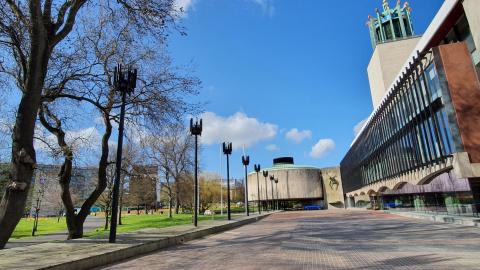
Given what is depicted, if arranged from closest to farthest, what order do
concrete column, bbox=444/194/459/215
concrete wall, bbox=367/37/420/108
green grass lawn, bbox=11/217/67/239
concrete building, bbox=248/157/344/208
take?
concrete column, bbox=444/194/459/215
green grass lawn, bbox=11/217/67/239
concrete wall, bbox=367/37/420/108
concrete building, bbox=248/157/344/208

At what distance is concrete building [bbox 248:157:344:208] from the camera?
9744 centimetres

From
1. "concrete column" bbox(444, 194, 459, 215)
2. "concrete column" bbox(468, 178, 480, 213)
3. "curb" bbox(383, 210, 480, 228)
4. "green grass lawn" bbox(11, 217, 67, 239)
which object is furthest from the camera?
"green grass lawn" bbox(11, 217, 67, 239)

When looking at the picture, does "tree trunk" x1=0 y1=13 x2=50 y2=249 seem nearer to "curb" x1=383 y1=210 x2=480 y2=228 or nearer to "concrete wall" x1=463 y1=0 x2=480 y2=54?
"curb" x1=383 y1=210 x2=480 y2=228

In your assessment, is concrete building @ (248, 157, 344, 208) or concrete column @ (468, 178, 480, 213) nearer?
concrete column @ (468, 178, 480, 213)

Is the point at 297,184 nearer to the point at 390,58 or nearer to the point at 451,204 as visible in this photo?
the point at 390,58

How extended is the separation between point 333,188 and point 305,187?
26.1ft

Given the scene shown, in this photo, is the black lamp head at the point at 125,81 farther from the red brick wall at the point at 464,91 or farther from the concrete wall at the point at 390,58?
the concrete wall at the point at 390,58

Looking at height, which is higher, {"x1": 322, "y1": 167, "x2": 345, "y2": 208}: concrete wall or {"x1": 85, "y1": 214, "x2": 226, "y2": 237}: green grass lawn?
{"x1": 322, "y1": 167, "x2": 345, "y2": 208}: concrete wall

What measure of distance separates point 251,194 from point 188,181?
175 ft

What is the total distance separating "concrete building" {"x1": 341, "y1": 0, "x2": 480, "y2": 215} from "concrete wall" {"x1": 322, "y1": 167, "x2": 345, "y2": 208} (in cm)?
5850

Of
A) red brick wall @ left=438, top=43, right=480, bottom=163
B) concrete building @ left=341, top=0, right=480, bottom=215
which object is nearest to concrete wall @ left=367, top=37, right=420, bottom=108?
concrete building @ left=341, top=0, right=480, bottom=215

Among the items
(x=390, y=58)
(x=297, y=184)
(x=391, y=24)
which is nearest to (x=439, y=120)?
(x=390, y=58)

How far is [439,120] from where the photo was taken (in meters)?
23.7

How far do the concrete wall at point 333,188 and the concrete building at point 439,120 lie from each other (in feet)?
192
